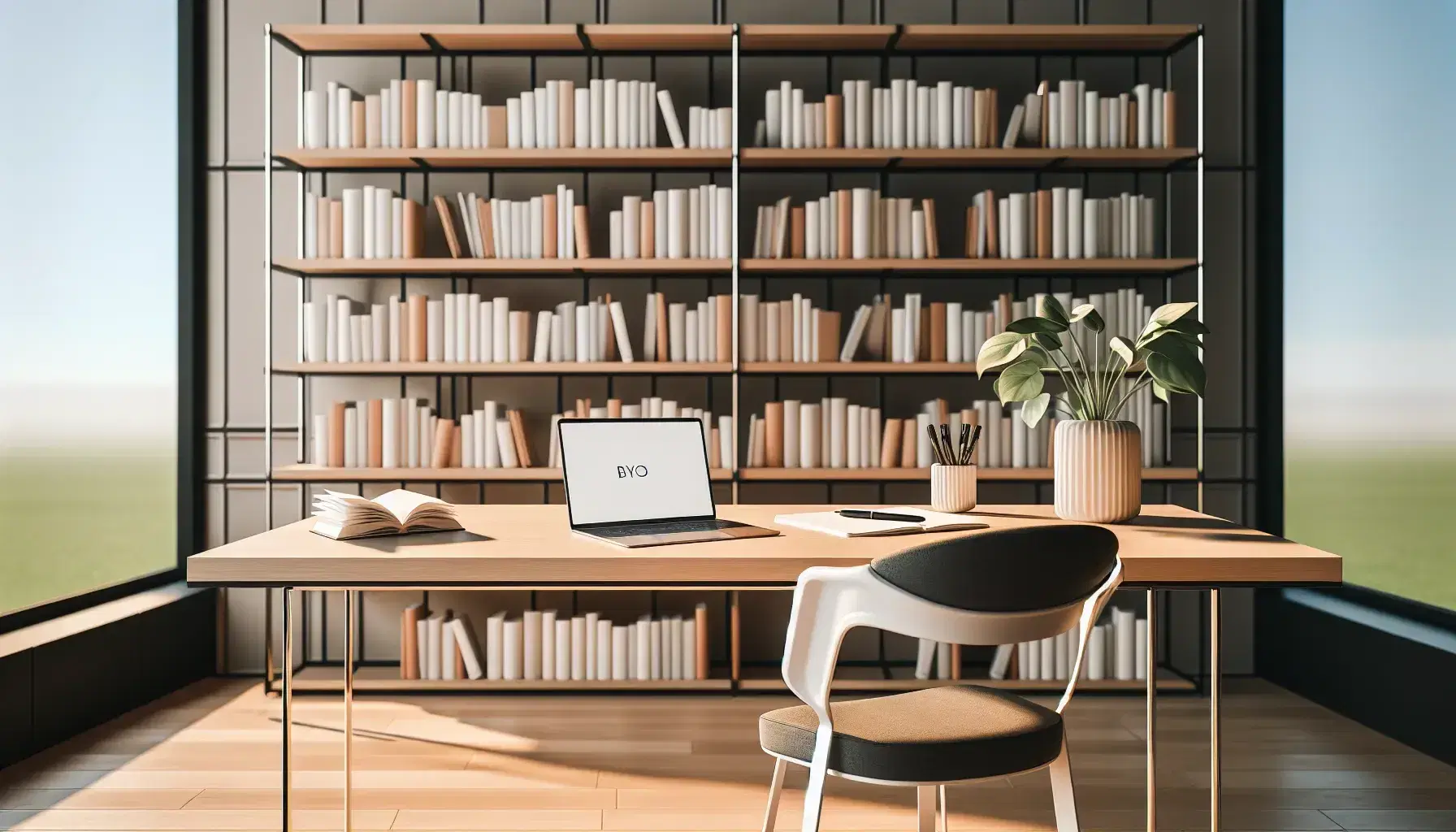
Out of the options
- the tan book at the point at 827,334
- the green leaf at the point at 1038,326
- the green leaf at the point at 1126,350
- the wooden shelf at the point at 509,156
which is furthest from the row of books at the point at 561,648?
the green leaf at the point at 1126,350

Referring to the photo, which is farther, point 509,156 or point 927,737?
point 509,156

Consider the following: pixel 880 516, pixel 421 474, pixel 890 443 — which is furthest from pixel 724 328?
pixel 880 516

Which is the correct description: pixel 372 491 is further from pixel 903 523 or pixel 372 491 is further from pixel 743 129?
pixel 903 523

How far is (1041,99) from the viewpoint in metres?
3.71

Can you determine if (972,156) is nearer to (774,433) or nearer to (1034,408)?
(774,433)

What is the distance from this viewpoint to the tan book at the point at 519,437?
148 inches

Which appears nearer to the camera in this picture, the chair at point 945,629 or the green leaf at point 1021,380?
the chair at point 945,629

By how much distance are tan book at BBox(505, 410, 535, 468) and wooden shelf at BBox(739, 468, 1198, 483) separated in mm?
783

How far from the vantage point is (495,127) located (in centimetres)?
375

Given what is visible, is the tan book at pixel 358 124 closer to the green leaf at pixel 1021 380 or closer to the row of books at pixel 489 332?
the row of books at pixel 489 332

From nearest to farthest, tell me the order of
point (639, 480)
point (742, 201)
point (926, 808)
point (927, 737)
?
point (927, 737) < point (926, 808) < point (639, 480) < point (742, 201)

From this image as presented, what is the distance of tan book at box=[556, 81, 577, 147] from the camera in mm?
3721

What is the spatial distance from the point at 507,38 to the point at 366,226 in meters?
0.85

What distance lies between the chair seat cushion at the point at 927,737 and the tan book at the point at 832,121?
242cm
